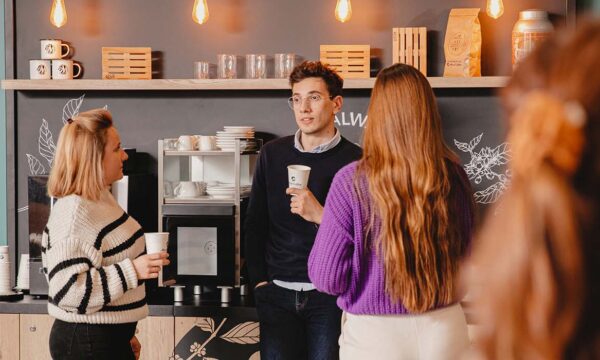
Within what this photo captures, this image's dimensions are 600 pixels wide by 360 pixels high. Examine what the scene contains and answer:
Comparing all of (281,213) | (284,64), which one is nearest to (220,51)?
(284,64)

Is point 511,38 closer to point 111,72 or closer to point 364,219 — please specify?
point 111,72

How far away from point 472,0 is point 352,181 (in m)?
2.29

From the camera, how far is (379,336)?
7.54 ft

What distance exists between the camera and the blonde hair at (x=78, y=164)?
277 cm

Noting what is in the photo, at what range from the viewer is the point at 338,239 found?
2.33 m

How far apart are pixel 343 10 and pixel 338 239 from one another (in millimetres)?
2051

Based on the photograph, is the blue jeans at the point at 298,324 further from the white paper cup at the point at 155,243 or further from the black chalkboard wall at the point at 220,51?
the black chalkboard wall at the point at 220,51

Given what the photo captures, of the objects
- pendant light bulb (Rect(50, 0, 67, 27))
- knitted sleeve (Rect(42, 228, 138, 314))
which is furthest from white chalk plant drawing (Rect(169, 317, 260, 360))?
pendant light bulb (Rect(50, 0, 67, 27))

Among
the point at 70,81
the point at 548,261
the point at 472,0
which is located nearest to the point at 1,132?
the point at 70,81

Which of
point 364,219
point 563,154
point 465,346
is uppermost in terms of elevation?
point 563,154

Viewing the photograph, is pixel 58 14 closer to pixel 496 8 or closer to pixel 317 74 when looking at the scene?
pixel 317 74

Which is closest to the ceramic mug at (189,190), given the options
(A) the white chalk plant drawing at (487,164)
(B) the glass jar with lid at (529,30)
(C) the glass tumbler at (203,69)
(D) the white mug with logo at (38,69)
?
(C) the glass tumbler at (203,69)

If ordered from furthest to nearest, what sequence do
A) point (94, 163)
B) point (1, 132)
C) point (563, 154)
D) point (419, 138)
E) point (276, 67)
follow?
1. point (1, 132)
2. point (276, 67)
3. point (94, 163)
4. point (419, 138)
5. point (563, 154)

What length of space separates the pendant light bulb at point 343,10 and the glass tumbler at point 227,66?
54 centimetres
